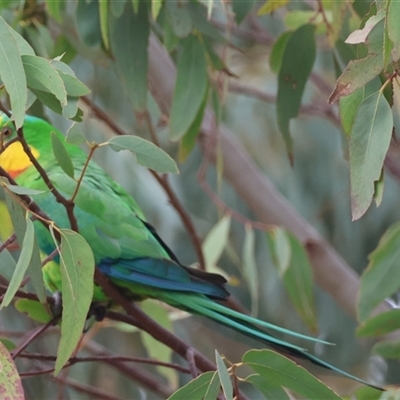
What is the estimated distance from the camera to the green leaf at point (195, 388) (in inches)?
29.7

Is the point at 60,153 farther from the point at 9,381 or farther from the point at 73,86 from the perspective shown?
the point at 9,381

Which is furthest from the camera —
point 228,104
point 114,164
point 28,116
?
point 228,104

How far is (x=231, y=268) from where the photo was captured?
3.06 meters

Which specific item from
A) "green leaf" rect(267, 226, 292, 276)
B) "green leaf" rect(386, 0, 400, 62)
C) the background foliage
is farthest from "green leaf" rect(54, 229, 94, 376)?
"green leaf" rect(267, 226, 292, 276)

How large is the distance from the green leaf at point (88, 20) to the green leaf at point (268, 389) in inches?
26.3

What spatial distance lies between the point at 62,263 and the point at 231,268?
236 cm

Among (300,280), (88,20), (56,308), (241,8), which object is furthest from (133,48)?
(300,280)

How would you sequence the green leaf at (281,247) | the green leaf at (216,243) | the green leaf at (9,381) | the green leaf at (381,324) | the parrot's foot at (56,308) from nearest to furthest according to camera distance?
the green leaf at (9,381)
the green leaf at (381,324)
the parrot's foot at (56,308)
the green leaf at (281,247)
the green leaf at (216,243)

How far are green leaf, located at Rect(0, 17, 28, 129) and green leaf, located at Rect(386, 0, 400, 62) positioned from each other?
335 mm

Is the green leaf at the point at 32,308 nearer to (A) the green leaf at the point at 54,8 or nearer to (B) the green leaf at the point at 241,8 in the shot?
(A) the green leaf at the point at 54,8

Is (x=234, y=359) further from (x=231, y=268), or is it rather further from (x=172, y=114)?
(x=172, y=114)

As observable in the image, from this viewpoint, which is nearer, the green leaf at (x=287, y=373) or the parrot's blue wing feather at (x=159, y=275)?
the green leaf at (x=287, y=373)

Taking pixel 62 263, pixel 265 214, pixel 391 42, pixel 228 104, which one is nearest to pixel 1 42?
pixel 62 263

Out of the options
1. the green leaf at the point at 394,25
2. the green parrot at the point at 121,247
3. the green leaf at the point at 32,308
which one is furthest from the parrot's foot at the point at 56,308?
the green leaf at the point at 394,25
